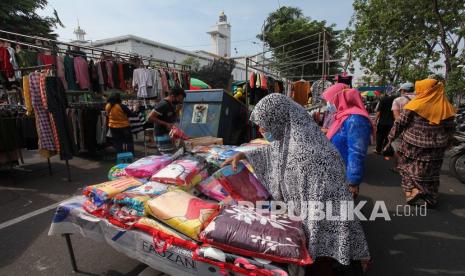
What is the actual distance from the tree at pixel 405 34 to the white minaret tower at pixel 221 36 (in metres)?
53.8

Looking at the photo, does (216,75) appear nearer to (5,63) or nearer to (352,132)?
(5,63)

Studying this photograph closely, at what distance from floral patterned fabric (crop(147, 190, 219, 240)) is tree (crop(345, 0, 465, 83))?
32.0 feet

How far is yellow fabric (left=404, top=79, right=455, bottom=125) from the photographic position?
372 cm

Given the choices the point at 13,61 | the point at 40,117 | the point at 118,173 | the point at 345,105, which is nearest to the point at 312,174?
the point at 345,105

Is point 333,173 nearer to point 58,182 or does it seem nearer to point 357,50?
point 58,182

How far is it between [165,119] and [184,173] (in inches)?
88.4

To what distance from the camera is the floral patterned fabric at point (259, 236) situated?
1485 millimetres

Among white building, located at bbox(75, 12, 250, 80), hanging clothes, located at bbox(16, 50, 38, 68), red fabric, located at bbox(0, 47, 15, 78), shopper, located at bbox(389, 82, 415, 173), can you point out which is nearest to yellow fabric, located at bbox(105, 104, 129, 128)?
hanging clothes, located at bbox(16, 50, 38, 68)

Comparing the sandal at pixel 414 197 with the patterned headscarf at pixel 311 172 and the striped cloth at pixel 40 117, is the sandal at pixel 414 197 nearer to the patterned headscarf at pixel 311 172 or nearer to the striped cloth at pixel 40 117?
the patterned headscarf at pixel 311 172

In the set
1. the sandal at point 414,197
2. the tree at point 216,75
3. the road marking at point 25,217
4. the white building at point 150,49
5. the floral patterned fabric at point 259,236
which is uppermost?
→ the white building at point 150,49

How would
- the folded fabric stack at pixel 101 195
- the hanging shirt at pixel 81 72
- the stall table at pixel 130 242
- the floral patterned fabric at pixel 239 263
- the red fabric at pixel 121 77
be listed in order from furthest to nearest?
1. the red fabric at pixel 121 77
2. the hanging shirt at pixel 81 72
3. the folded fabric stack at pixel 101 195
4. the stall table at pixel 130 242
5. the floral patterned fabric at pixel 239 263

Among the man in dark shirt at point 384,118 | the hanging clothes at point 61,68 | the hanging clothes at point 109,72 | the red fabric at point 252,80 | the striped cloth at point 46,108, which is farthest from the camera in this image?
the red fabric at point 252,80

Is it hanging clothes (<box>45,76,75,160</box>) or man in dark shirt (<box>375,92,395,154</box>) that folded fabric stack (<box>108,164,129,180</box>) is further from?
man in dark shirt (<box>375,92,395,154</box>)

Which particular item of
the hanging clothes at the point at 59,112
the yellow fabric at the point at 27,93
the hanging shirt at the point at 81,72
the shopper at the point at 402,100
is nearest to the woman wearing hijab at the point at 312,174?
the hanging clothes at the point at 59,112
